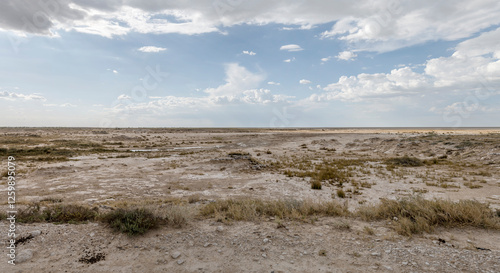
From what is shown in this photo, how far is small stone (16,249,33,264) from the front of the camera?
16.4 feet

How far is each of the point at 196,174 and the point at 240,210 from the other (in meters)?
12.1

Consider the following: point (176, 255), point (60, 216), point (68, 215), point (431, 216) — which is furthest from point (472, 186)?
point (60, 216)

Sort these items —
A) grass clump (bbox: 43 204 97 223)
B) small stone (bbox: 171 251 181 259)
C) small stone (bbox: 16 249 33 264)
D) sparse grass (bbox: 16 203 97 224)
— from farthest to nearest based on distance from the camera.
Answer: grass clump (bbox: 43 204 97 223) → sparse grass (bbox: 16 203 97 224) → small stone (bbox: 171 251 181 259) → small stone (bbox: 16 249 33 264)

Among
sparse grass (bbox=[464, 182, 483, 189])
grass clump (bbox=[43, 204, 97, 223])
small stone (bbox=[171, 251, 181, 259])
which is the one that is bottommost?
sparse grass (bbox=[464, 182, 483, 189])

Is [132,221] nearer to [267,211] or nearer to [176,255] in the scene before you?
[176,255]

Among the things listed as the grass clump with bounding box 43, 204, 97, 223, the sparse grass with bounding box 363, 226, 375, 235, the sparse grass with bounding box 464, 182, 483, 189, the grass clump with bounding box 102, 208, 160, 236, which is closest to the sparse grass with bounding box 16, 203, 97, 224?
the grass clump with bounding box 43, 204, 97, 223

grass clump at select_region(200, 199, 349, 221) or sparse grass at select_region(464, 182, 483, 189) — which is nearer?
grass clump at select_region(200, 199, 349, 221)

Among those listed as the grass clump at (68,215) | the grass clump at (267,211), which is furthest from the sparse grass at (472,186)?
the grass clump at (68,215)

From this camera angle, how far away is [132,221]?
649 centimetres

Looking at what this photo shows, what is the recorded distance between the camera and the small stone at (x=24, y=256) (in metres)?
5.01

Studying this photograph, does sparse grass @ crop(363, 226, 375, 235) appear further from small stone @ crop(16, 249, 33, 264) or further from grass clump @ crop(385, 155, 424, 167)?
grass clump @ crop(385, 155, 424, 167)

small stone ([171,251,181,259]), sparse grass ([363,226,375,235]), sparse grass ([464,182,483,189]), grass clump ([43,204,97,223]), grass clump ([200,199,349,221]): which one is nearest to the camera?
small stone ([171,251,181,259])

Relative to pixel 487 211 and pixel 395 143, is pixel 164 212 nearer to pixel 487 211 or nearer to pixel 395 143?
pixel 487 211

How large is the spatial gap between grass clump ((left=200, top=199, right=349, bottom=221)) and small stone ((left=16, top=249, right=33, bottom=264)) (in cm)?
433
